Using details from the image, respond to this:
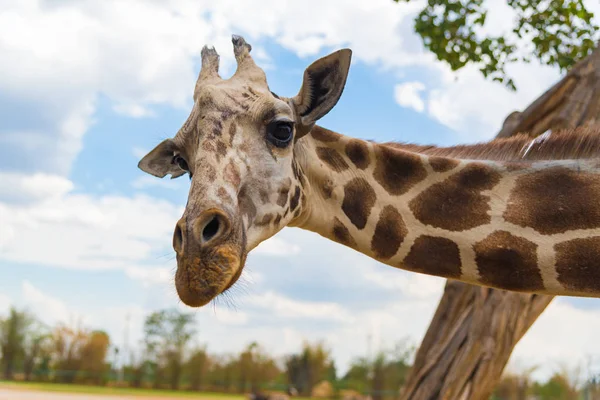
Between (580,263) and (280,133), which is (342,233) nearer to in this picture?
(280,133)

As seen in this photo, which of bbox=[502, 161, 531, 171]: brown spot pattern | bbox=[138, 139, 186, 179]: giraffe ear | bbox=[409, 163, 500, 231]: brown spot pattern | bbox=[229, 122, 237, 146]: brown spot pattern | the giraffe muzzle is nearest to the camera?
the giraffe muzzle

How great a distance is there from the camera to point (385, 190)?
4.91 m

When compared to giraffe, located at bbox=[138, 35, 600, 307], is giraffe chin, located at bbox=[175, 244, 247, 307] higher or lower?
lower

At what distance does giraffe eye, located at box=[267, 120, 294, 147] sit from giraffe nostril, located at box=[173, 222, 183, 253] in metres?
0.93

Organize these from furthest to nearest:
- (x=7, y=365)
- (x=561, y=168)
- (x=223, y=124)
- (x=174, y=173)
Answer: (x=7, y=365) → (x=174, y=173) → (x=561, y=168) → (x=223, y=124)

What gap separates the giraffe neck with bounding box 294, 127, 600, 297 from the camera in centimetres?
454

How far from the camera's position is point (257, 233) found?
436 cm

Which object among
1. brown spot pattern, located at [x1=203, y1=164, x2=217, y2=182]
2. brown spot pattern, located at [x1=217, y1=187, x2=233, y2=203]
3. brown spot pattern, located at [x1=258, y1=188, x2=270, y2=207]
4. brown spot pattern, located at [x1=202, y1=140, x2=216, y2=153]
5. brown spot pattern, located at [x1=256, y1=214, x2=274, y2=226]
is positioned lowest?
brown spot pattern, located at [x1=256, y1=214, x2=274, y2=226]

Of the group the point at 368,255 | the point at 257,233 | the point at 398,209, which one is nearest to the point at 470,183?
the point at 398,209

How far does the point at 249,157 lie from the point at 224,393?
184ft

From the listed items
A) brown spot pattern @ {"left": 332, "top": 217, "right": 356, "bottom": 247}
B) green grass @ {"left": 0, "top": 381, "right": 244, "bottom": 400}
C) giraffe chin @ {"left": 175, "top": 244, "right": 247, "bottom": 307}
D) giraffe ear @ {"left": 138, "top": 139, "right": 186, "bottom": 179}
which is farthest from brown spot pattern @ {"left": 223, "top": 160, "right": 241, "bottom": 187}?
green grass @ {"left": 0, "top": 381, "right": 244, "bottom": 400}

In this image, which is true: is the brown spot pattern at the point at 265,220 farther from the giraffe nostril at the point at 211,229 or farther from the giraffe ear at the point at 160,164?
the giraffe ear at the point at 160,164

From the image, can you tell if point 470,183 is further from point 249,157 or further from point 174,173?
point 174,173

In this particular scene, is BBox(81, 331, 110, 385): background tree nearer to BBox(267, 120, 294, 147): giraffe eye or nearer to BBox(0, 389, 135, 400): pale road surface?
BBox(0, 389, 135, 400): pale road surface
